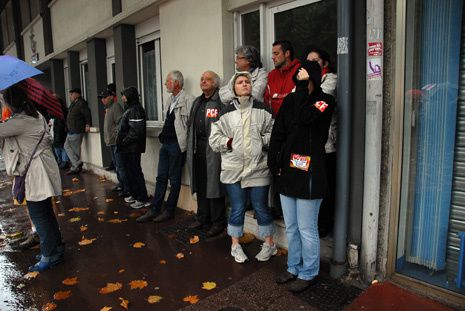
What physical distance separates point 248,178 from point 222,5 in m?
2.31

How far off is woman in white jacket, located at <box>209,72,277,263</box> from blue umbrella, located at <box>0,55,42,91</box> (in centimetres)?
177

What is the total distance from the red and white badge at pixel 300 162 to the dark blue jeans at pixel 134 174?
313cm

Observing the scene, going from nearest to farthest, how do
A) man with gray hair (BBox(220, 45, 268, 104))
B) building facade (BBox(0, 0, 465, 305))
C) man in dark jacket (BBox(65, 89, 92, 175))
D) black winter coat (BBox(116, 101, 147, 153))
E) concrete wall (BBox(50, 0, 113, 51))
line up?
building facade (BBox(0, 0, 465, 305)), man with gray hair (BBox(220, 45, 268, 104)), black winter coat (BBox(116, 101, 147, 153)), concrete wall (BBox(50, 0, 113, 51)), man in dark jacket (BBox(65, 89, 92, 175))

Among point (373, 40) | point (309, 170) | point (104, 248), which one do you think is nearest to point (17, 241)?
point (104, 248)

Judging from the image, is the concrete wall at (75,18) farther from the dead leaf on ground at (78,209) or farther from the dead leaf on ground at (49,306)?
the dead leaf on ground at (49,306)

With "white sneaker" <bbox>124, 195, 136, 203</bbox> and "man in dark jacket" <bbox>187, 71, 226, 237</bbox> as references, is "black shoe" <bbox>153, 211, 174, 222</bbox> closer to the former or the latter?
"man in dark jacket" <bbox>187, 71, 226, 237</bbox>

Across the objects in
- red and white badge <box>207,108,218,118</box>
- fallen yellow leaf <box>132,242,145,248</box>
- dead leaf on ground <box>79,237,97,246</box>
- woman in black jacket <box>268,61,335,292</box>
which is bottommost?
dead leaf on ground <box>79,237,97,246</box>

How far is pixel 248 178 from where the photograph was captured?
344 cm

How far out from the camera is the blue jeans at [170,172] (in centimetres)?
482

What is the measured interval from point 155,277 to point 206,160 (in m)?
1.45

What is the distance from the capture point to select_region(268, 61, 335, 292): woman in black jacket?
2.77 meters

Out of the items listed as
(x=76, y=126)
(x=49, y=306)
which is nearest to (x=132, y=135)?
(x=49, y=306)

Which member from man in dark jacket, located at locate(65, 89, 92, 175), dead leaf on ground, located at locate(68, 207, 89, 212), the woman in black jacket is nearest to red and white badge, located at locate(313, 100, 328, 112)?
the woman in black jacket

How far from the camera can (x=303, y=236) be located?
2959mm
